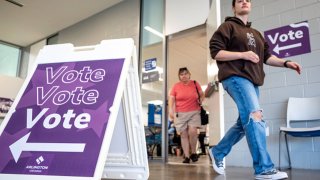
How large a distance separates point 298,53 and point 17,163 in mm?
2775

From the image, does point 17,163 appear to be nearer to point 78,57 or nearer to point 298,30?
point 78,57

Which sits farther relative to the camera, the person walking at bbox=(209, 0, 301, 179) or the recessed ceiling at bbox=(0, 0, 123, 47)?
the recessed ceiling at bbox=(0, 0, 123, 47)

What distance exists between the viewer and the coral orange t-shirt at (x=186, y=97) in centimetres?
365

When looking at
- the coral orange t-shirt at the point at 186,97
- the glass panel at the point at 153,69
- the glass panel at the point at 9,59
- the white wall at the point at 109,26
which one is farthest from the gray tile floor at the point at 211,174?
the glass panel at the point at 9,59

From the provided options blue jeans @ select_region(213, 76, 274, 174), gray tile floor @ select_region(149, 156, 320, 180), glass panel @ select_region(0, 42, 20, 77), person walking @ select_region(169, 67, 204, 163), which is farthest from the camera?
glass panel @ select_region(0, 42, 20, 77)

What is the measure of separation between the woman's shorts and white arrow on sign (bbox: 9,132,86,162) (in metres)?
2.71

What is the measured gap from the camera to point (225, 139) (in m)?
1.93

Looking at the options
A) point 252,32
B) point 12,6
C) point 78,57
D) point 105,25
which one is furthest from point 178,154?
point 78,57

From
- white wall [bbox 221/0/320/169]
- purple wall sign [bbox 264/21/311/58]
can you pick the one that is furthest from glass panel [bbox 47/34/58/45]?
purple wall sign [bbox 264/21/311/58]

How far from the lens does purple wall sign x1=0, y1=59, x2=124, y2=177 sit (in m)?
0.96

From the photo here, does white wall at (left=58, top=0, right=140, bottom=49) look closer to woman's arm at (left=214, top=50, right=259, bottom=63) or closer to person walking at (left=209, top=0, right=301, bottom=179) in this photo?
person walking at (left=209, top=0, right=301, bottom=179)

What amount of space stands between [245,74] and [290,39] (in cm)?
166

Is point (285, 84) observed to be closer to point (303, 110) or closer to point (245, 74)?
point (303, 110)

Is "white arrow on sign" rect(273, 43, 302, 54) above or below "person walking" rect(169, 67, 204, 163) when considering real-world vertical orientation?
above
